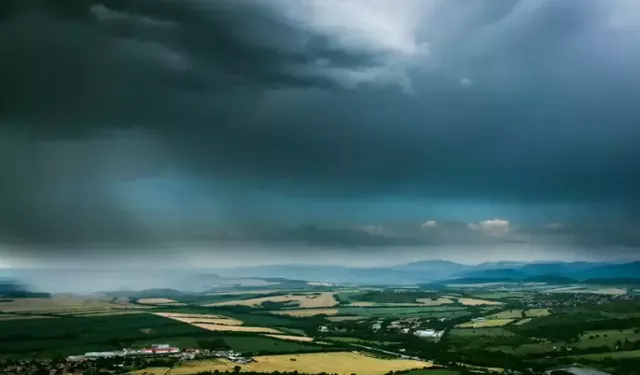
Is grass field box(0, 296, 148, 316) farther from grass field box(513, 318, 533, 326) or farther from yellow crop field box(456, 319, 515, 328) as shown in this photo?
grass field box(513, 318, 533, 326)

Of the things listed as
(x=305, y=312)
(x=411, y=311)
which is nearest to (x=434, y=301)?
(x=411, y=311)

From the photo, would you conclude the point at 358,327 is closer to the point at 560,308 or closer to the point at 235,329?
the point at 235,329

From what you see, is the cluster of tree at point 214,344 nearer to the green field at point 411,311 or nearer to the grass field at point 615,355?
the grass field at point 615,355

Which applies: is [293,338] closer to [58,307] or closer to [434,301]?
[58,307]

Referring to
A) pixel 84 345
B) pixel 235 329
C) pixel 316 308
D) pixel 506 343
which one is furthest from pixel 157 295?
pixel 506 343

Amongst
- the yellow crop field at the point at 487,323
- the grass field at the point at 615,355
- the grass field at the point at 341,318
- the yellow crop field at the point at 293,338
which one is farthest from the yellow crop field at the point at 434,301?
the grass field at the point at 615,355

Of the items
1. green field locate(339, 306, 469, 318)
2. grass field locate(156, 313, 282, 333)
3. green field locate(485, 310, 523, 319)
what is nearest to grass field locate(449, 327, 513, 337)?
green field locate(485, 310, 523, 319)
